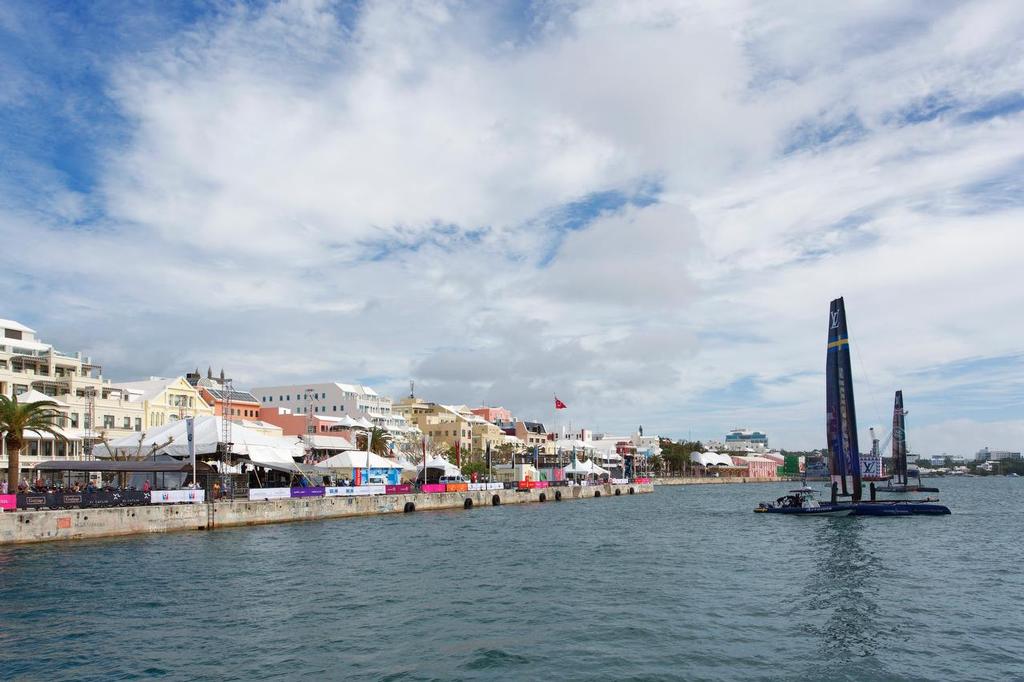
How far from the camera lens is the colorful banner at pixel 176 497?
55.6m

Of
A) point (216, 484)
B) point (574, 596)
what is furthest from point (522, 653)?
point (216, 484)

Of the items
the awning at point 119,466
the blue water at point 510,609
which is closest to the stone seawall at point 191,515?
the blue water at point 510,609

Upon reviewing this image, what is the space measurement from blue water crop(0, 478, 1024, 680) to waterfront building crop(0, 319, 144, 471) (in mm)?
38533

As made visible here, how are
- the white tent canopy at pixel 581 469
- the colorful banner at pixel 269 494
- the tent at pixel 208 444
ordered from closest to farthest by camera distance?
the colorful banner at pixel 269 494 < the tent at pixel 208 444 < the white tent canopy at pixel 581 469

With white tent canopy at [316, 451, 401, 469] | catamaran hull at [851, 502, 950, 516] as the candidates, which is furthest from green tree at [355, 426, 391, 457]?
catamaran hull at [851, 502, 950, 516]

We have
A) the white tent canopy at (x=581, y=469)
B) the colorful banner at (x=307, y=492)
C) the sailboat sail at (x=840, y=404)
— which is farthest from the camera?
the white tent canopy at (x=581, y=469)

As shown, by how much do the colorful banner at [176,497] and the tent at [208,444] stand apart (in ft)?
36.5

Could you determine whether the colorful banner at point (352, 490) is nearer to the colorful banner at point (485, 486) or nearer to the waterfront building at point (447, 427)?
the colorful banner at point (485, 486)

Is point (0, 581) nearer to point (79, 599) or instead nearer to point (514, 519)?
point (79, 599)

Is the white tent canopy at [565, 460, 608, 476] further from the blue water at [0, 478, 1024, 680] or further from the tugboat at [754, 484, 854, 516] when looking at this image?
the blue water at [0, 478, 1024, 680]

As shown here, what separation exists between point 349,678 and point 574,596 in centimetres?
1390

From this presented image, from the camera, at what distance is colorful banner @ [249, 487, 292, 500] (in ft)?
211

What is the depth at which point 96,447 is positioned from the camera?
76.5 metres

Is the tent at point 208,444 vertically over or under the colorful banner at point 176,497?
over
